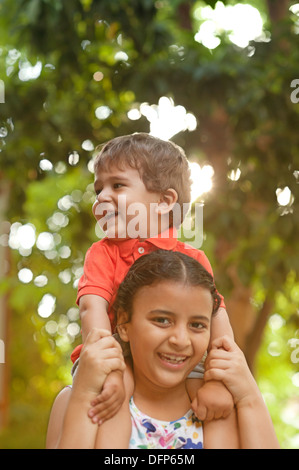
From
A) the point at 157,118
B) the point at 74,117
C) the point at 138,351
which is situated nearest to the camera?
the point at 138,351

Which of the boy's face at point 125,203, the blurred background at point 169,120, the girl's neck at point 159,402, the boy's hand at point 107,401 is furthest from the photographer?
the blurred background at point 169,120

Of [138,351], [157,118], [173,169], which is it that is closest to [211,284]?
[138,351]

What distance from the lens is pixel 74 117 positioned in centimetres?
461

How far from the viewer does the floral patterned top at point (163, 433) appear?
1.30 metres

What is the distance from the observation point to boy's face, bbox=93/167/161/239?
146 centimetres

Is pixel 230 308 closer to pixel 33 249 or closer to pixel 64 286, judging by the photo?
pixel 64 286

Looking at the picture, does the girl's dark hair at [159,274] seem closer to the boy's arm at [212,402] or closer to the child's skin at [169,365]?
the child's skin at [169,365]

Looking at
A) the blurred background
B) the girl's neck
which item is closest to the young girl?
the girl's neck

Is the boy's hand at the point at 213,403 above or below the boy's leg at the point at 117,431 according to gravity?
above

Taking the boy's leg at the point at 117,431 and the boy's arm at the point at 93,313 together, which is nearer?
the boy's leg at the point at 117,431

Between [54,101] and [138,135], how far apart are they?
3503 millimetres

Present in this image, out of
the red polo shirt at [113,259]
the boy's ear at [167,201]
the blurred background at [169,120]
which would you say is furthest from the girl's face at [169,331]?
the blurred background at [169,120]

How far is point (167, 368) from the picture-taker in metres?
1.30

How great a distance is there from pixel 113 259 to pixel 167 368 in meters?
0.32
